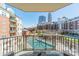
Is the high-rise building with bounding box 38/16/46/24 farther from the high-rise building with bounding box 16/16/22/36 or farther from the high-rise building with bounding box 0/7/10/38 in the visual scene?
the high-rise building with bounding box 0/7/10/38

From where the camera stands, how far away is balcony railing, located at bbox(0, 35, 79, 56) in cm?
506

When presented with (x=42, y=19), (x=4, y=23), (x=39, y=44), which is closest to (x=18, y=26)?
(x=4, y=23)

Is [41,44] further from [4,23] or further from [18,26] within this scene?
[4,23]

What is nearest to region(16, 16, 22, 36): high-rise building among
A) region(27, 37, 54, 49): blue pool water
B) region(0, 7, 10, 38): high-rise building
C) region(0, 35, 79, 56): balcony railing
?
region(0, 35, 79, 56): balcony railing

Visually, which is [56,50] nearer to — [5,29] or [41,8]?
[41,8]

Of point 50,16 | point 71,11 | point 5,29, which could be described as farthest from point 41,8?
point 5,29

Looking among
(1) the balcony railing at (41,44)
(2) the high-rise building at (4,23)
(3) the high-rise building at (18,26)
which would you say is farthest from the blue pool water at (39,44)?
(2) the high-rise building at (4,23)

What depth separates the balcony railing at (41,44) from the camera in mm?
5059

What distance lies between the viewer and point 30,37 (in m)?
5.49

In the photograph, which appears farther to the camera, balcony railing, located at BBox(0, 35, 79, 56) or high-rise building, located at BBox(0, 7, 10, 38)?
balcony railing, located at BBox(0, 35, 79, 56)

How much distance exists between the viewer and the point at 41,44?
18.2 ft

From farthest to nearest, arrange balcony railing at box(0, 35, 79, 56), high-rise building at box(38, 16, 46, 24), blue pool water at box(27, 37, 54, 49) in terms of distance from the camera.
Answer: blue pool water at box(27, 37, 54, 49) → high-rise building at box(38, 16, 46, 24) → balcony railing at box(0, 35, 79, 56)

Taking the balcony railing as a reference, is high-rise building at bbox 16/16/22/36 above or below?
above

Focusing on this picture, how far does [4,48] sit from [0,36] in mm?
442
